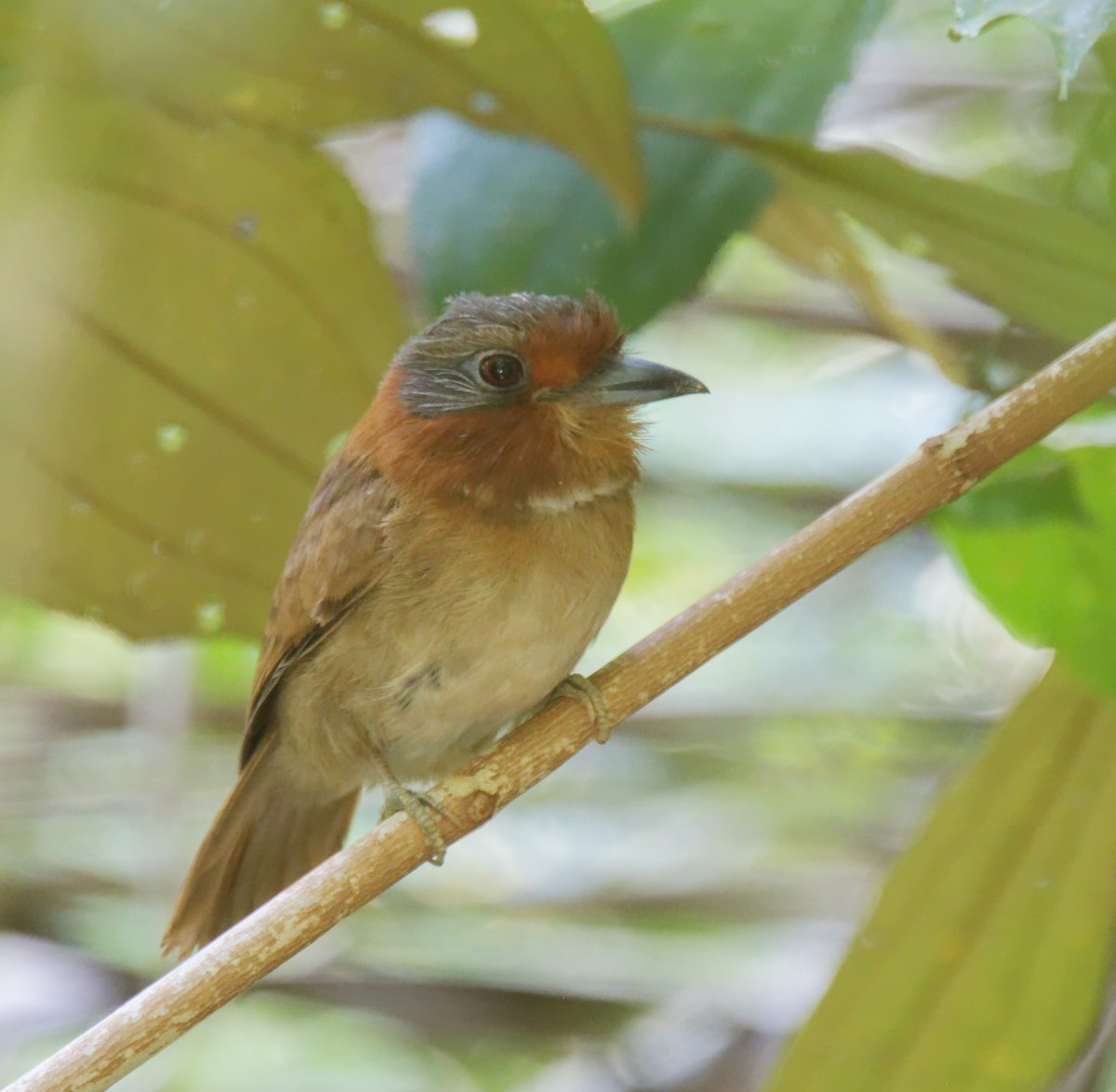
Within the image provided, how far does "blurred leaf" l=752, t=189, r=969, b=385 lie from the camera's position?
80.9 inches

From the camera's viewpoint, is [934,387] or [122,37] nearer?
[122,37]

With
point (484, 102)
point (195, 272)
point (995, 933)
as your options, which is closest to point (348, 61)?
point (484, 102)

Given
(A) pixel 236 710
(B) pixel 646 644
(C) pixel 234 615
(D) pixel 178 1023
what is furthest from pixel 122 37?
(A) pixel 236 710

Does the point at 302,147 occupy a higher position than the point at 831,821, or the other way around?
the point at 302,147

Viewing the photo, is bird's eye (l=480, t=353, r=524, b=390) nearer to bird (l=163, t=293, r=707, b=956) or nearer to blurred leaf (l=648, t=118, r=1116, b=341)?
bird (l=163, t=293, r=707, b=956)

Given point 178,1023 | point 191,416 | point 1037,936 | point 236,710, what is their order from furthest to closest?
point 236,710 < point 191,416 < point 1037,936 < point 178,1023

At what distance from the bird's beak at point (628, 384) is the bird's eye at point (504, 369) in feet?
0.24

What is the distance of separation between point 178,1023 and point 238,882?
0.89m

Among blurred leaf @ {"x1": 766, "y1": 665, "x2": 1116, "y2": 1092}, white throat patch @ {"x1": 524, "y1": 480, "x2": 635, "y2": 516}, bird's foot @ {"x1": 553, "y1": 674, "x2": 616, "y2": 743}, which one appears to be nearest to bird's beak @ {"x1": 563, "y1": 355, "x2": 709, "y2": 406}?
white throat patch @ {"x1": 524, "y1": 480, "x2": 635, "y2": 516}

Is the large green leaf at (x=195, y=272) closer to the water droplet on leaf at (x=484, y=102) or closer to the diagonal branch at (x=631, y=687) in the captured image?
the water droplet on leaf at (x=484, y=102)

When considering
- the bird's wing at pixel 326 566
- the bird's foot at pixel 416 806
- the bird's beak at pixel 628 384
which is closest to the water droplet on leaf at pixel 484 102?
the bird's beak at pixel 628 384

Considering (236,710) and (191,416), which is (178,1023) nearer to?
(191,416)

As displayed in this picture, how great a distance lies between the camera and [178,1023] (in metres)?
1.24

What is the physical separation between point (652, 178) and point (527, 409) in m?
0.51
